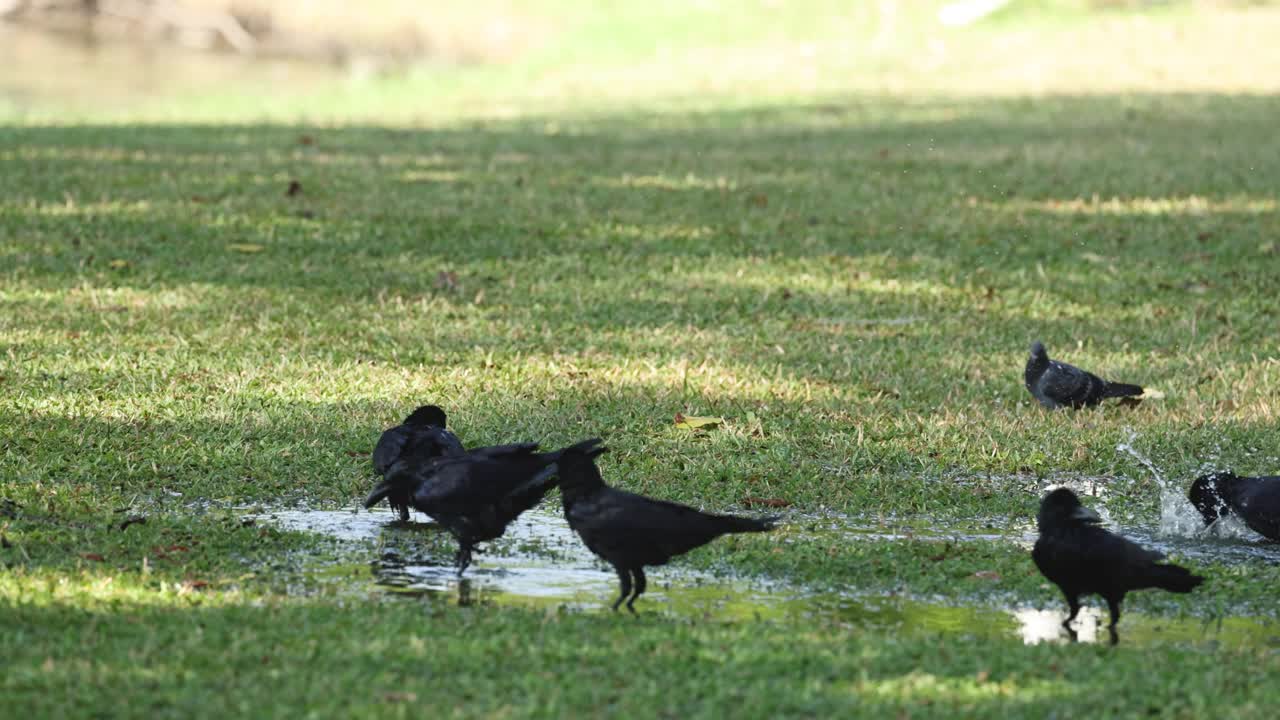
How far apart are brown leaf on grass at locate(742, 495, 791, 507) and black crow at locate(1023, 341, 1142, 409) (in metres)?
2.38

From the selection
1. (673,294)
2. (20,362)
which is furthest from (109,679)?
(673,294)

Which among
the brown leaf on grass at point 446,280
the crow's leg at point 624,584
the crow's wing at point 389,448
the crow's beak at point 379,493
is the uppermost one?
the brown leaf on grass at point 446,280

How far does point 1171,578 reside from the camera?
5.79m

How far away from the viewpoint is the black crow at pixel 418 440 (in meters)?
7.27

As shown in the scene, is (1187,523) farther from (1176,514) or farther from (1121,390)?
(1121,390)

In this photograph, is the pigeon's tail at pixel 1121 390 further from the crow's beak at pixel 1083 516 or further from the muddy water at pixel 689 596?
the crow's beak at pixel 1083 516

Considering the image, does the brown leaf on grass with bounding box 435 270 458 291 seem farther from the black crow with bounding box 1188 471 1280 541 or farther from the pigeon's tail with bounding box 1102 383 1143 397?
the black crow with bounding box 1188 471 1280 541

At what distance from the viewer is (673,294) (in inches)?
500

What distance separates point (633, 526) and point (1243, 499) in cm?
274

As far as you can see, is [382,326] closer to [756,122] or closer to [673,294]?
[673,294]

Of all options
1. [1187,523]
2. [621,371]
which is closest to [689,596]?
[1187,523]

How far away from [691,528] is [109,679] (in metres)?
1.94

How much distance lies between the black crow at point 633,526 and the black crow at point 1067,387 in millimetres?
3956

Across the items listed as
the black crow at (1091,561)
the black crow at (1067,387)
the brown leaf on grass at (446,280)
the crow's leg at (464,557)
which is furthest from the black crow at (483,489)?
the brown leaf on grass at (446,280)
